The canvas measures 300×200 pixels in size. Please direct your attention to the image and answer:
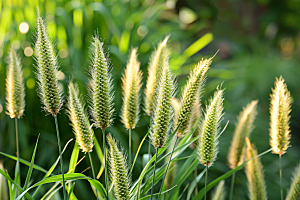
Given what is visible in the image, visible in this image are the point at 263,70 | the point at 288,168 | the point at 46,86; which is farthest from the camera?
the point at 263,70

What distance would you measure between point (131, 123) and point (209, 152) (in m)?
→ 0.30

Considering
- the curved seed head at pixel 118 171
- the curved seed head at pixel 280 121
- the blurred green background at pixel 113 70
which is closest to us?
the curved seed head at pixel 118 171

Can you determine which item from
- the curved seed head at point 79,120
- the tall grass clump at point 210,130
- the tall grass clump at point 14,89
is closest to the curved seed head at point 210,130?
the tall grass clump at point 210,130

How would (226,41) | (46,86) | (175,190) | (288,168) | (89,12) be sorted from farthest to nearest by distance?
(226,41) → (288,168) → (89,12) → (175,190) → (46,86)

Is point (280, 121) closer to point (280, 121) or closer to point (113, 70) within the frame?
point (280, 121)

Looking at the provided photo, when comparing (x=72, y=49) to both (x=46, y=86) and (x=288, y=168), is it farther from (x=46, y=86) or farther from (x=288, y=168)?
(x=288, y=168)

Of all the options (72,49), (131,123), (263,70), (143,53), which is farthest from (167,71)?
(263,70)

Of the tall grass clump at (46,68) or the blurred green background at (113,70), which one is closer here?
the tall grass clump at (46,68)

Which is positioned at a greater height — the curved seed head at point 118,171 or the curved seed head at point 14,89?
the curved seed head at point 14,89

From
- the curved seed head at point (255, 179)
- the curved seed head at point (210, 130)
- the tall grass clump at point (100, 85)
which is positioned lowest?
the curved seed head at point (255, 179)

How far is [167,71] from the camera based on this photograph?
750 mm

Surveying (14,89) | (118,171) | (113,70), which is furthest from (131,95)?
(113,70)

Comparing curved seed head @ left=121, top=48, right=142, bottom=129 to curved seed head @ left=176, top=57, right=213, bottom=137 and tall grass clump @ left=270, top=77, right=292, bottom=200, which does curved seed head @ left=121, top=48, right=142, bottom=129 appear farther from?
tall grass clump @ left=270, top=77, right=292, bottom=200

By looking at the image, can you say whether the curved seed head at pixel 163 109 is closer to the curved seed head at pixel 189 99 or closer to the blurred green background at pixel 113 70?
the curved seed head at pixel 189 99
